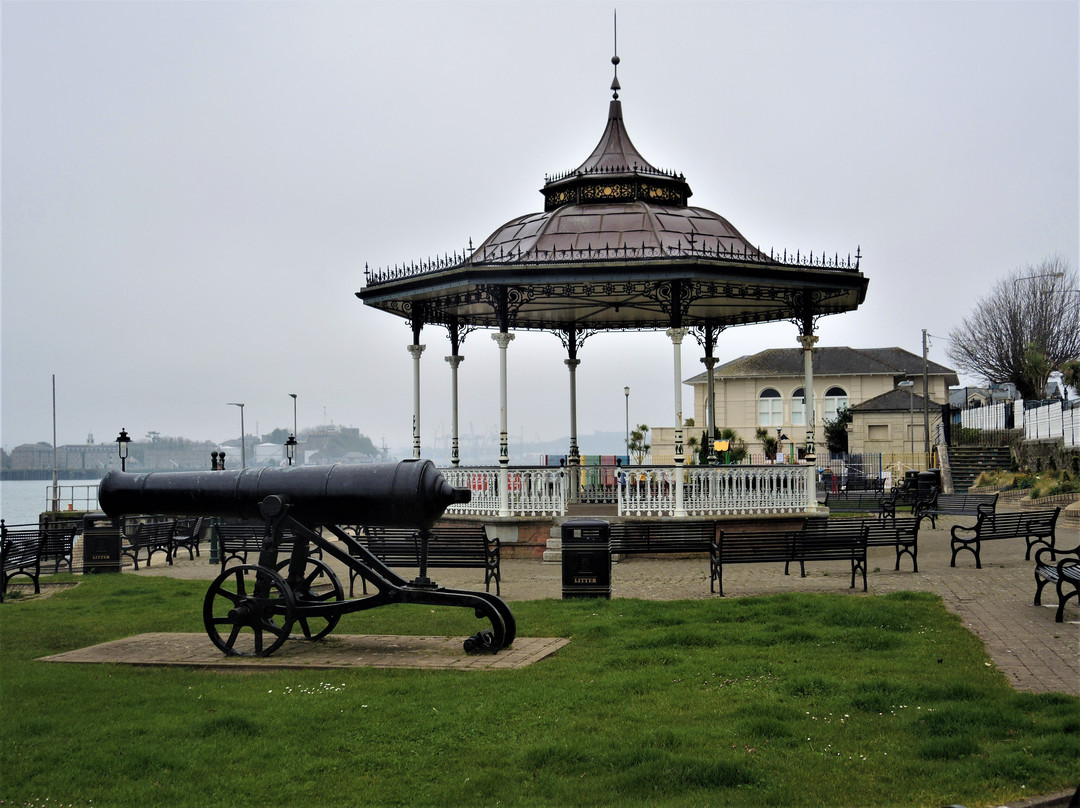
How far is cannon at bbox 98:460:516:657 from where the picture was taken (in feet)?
32.3

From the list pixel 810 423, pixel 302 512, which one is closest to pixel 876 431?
pixel 810 423

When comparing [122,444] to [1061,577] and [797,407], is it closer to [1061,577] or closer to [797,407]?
[1061,577]

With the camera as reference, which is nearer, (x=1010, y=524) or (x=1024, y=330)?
(x=1010, y=524)

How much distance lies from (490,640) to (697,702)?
9.02 feet

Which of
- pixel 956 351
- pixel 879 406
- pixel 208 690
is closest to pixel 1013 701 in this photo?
pixel 208 690

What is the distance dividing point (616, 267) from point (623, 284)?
4.92 ft

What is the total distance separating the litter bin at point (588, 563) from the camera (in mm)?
13797

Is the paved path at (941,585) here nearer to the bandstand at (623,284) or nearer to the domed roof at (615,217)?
the bandstand at (623,284)

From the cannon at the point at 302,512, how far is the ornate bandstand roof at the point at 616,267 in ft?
35.8

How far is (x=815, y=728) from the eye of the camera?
710 centimetres

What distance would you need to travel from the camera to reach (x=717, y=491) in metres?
20.8

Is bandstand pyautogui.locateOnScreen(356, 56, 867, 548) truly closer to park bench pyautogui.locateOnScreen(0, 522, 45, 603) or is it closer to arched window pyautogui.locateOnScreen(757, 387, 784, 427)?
park bench pyautogui.locateOnScreen(0, 522, 45, 603)

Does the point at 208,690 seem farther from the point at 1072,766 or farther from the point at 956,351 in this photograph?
the point at 956,351

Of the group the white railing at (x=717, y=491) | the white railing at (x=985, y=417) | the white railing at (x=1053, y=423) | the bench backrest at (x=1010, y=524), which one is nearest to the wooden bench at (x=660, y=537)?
the white railing at (x=717, y=491)
